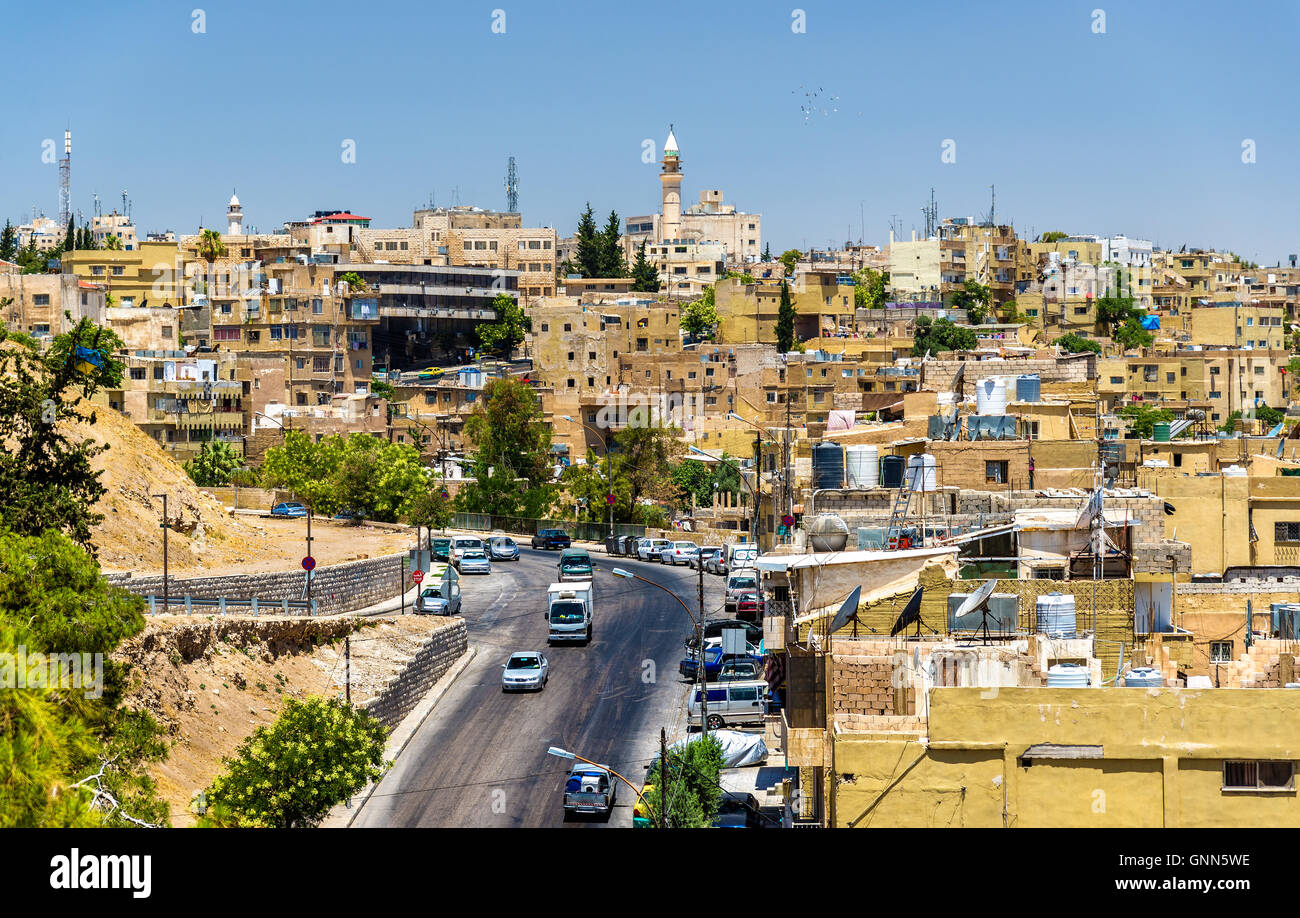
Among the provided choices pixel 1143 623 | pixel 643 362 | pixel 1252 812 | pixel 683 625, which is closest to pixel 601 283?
pixel 643 362

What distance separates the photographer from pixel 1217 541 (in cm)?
3462

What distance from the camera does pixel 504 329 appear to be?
122 metres

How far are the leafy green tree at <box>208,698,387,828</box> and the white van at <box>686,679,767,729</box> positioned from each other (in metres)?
8.82

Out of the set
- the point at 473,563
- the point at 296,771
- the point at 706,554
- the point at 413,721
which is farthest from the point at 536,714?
the point at 706,554

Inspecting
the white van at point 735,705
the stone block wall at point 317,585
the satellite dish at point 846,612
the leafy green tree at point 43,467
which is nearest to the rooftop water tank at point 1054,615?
the satellite dish at point 846,612

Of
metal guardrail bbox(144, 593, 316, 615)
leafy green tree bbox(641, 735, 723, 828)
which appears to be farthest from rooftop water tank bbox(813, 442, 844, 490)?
metal guardrail bbox(144, 593, 316, 615)

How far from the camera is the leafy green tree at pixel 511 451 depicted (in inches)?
2773

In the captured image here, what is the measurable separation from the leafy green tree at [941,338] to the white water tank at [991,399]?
61.4 meters

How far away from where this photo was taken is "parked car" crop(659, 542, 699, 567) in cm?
5772

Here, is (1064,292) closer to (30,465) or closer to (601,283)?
(601,283)

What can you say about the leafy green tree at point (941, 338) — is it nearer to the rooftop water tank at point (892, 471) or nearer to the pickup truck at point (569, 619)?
the pickup truck at point (569, 619)

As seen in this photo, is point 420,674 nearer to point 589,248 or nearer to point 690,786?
point 690,786

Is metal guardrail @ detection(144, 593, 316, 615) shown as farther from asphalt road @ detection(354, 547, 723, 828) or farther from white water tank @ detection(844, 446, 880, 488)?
white water tank @ detection(844, 446, 880, 488)

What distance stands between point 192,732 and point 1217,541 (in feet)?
67.9
